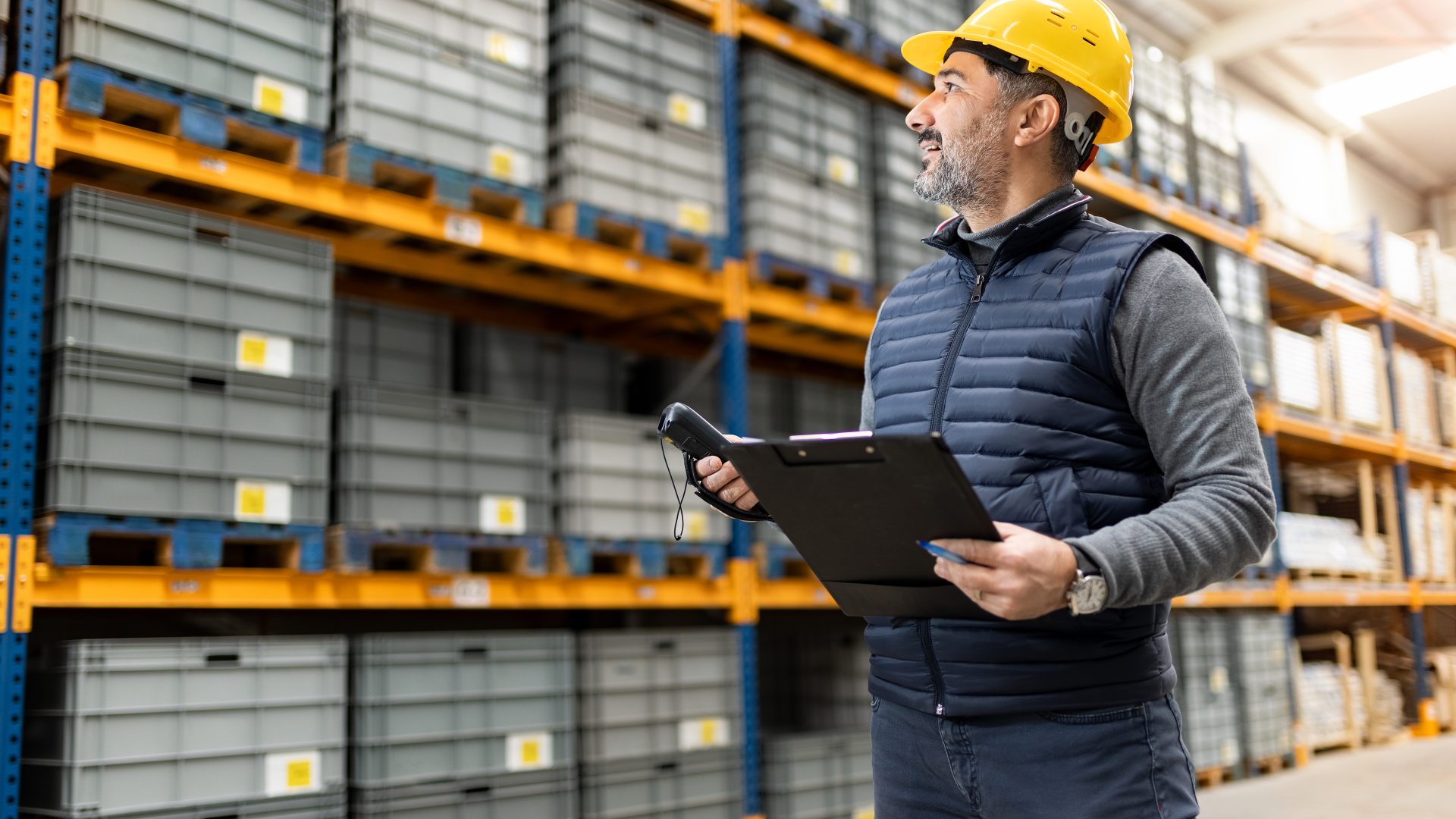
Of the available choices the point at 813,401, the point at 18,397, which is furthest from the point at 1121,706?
the point at 813,401

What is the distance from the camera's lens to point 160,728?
3410 millimetres

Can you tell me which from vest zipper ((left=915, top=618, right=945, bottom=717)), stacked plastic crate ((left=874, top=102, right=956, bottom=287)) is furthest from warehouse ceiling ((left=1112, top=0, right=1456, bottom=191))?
vest zipper ((left=915, top=618, right=945, bottom=717))

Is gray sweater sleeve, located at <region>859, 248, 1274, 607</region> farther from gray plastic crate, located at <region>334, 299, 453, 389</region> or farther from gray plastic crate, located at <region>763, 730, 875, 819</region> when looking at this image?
gray plastic crate, located at <region>763, 730, 875, 819</region>

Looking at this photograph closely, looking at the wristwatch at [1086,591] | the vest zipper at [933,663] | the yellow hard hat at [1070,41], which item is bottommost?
the vest zipper at [933,663]

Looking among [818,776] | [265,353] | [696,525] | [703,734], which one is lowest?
[818,776]

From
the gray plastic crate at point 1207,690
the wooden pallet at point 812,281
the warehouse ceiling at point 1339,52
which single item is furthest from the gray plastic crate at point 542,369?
the warehouse ceiling at point 1339,52

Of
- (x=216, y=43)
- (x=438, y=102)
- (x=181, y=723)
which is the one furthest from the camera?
(x=438, y=102)

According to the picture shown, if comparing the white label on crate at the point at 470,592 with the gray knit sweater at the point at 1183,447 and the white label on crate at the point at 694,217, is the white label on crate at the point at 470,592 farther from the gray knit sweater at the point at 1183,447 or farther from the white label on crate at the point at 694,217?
the gray knit sweater at the point at 1183,447

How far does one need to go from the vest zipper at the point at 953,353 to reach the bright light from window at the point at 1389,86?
1398 centimetres

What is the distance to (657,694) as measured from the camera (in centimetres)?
477

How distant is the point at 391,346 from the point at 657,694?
178cm

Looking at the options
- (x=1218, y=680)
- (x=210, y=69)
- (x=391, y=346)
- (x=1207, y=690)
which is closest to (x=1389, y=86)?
(x=1218, y=680)

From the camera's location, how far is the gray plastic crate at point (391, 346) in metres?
4.49

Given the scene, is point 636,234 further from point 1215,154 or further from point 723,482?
point 1215,154
